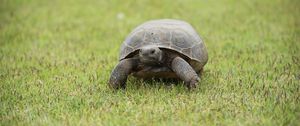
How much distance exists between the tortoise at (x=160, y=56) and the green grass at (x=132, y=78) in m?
0.19

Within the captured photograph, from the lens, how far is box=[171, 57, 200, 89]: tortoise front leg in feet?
21.2

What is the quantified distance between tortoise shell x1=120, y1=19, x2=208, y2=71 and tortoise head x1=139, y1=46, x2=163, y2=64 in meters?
0.16

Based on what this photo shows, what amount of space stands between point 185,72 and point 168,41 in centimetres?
52

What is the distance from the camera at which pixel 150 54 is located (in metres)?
6.48

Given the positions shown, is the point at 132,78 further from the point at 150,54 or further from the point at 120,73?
the point at 150,54

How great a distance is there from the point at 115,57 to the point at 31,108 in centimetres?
319

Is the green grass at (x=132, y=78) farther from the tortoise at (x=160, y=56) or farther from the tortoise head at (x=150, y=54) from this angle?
the tortoise head at (x=150, y=54)

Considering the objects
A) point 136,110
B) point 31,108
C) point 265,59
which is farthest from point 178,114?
point 265,59

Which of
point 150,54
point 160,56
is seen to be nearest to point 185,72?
point 160,56

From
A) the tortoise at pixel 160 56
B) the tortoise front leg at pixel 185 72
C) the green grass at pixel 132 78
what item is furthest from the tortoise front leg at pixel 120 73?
the tortoise front leg at pixel 185 72

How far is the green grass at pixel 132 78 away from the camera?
5680mm

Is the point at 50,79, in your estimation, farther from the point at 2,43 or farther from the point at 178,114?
the point at 2,43

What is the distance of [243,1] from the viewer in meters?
15.6

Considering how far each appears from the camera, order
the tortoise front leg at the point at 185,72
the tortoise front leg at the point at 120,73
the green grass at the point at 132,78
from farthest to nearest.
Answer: the tortoise front leg at the point at 120,73
the tortoise front leg at the point at 185,72
the green grass at the point at 132,78
